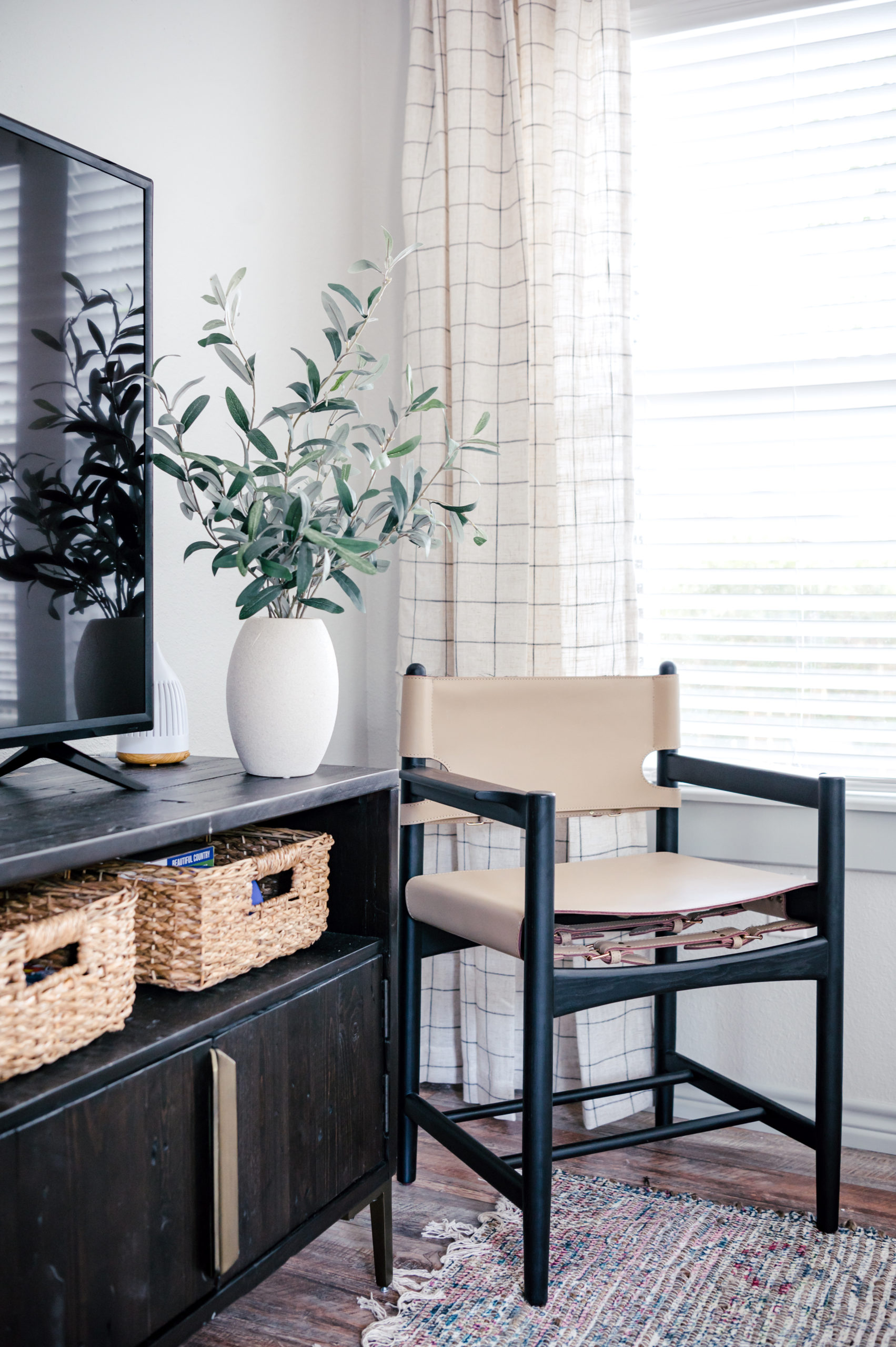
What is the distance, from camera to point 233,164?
6.25ft

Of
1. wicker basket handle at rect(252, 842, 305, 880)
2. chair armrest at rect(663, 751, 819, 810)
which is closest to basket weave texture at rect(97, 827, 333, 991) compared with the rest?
wicker basket handle at rect(252, 842, 305, 880)

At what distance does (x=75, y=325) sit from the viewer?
122 cm

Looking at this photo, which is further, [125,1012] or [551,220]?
[551,220]

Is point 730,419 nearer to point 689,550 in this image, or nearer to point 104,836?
point 689,550

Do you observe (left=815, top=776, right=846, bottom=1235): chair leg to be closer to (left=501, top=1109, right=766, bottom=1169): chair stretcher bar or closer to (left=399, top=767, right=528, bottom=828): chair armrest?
(left=501, top=1109, right=766, bottom=1169): chair stretcher bar

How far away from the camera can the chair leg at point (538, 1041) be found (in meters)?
1.41

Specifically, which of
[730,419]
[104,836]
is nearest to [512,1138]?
[104,836]

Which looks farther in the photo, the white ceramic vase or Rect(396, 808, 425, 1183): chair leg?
Rect(396, 808, 425, 1183): chair leg

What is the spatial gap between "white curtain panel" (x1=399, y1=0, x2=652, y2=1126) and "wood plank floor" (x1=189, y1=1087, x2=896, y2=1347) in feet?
0.51

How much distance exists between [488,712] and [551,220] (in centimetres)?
98

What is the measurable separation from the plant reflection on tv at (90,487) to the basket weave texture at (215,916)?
327 mm

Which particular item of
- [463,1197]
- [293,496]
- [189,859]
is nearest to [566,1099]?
[463,1197]

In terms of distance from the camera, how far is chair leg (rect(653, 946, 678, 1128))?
6.45 feet

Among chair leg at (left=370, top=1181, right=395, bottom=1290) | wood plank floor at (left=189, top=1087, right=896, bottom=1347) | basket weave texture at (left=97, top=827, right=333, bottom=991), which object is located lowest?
wood plank floor at (left=189, top=1087, right=896, bottom=1347)
